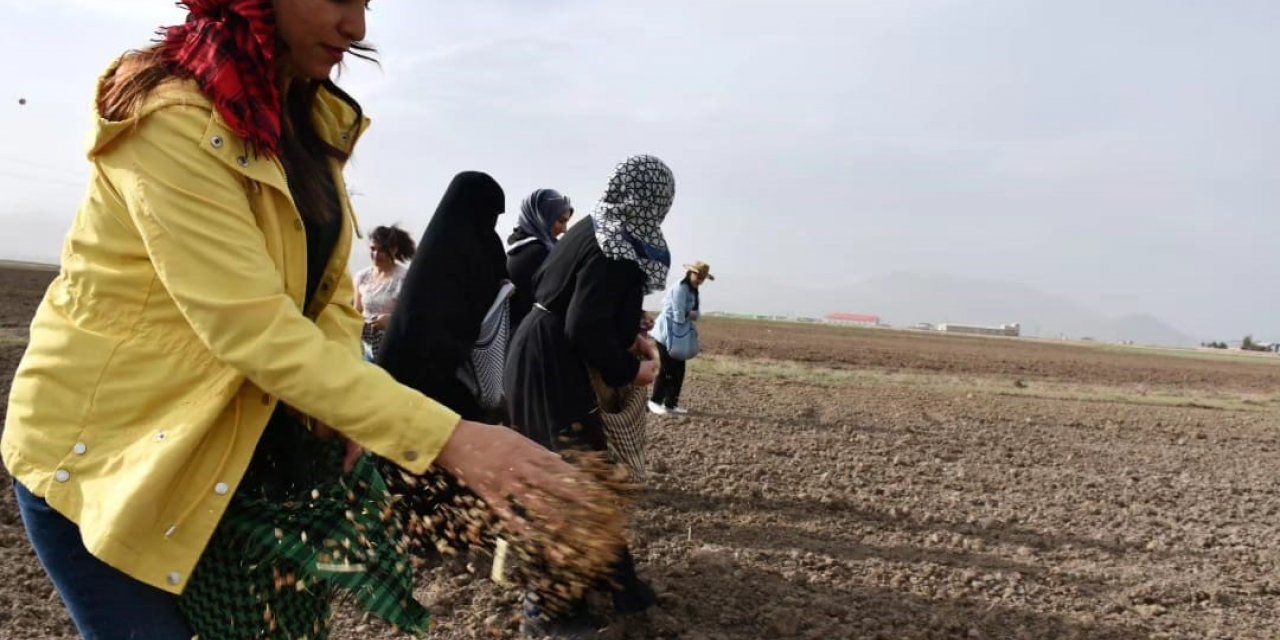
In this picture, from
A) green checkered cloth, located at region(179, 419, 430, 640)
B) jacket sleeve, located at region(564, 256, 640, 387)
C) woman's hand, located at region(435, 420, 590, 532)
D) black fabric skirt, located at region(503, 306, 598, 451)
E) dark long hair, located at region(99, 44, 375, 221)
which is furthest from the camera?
black fabric skirt, located at region(503, 306, 598, 451)

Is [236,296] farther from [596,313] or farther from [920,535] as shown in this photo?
[920,535]

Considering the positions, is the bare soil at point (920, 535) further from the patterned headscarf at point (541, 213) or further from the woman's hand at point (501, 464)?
the woman's hand at point (501, 464)

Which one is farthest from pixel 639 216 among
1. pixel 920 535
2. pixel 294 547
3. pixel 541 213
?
pixel 920 535

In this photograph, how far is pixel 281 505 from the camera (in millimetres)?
1723

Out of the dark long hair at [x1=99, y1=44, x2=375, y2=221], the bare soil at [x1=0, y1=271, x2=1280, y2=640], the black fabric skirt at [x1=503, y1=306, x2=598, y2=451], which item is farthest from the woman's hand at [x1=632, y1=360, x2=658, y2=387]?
the dark long hair at [x1=99, y1=44, x2=375, y2=221]

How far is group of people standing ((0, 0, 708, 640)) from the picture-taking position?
136 centimetres

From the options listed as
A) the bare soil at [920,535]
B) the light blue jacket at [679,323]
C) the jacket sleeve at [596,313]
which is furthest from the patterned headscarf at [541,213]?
the light blue jacket at [679,323]

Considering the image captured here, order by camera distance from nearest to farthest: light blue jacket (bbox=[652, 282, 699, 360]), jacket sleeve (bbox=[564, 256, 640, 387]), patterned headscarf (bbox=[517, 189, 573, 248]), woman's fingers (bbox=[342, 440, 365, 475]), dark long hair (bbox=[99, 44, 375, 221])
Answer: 1. dark long hair (bbox=[99, 44, 375, 221])
2. woman's fingers (bbox=[342, 440, 365, 475])
3. jacket sleeve (bbox=[564, 256, 640, 387])
4. patterned headscarf (bbox=[517, 189, 573, 248])
5. light blue jacket (bbox=[652, 282, 699, 360])

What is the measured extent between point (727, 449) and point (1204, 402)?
1504 centimetres

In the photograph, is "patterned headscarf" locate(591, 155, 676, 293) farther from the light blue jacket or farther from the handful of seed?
the light blue jacket

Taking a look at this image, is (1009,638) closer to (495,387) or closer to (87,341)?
(495,387)

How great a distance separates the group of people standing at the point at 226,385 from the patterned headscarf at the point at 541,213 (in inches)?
121

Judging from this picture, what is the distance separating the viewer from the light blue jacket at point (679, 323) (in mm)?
10234

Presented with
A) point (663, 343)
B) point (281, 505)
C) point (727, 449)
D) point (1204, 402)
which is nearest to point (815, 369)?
point (1204, 402)
